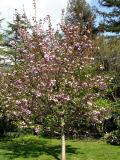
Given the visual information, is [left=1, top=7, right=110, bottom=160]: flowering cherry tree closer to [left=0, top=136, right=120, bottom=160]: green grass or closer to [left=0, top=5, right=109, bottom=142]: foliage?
[left=0, top=5, right=109, bottom=142]: foliage

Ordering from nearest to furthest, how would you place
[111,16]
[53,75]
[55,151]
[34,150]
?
[53,75] → [55,151] → [34,150] → [111,16]

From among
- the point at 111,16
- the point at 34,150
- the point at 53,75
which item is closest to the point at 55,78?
the point at 53,75

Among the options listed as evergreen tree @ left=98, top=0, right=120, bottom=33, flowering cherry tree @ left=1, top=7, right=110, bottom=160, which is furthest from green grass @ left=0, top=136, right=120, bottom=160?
evergreen tree @ left=98, top=0, right=120, bottom=33

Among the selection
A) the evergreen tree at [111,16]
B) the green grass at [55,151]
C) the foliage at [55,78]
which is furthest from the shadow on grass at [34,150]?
the evergreen tree at [111,16]

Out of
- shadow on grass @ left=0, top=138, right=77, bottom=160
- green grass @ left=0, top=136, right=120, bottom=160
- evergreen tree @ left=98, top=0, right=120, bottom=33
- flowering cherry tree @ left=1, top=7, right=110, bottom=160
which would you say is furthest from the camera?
evergreen tree @ left=98, top=0, right=120, bottom=33

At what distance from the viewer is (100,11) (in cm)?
4791

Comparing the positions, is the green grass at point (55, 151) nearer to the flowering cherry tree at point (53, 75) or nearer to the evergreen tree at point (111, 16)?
the flowering cherry tree at point (53, 75)

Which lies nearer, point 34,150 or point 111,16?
point 34,150

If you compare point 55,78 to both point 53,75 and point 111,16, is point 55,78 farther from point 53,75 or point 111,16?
point 111,16

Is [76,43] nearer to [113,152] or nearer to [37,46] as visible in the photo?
[37,46]

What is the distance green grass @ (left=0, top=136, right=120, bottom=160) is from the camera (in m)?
17.5

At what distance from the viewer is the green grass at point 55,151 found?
57.3 feet

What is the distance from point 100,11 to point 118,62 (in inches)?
725

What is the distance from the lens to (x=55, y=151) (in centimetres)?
1914
